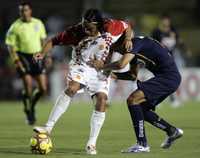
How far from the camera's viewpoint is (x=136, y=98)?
12055 millimetres

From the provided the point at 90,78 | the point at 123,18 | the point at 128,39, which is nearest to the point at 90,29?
the point at 128,39

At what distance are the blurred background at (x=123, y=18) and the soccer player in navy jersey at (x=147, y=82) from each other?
14.0 meters

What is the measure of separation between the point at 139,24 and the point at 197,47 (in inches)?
103

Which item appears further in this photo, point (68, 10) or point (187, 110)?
point (68, 10)

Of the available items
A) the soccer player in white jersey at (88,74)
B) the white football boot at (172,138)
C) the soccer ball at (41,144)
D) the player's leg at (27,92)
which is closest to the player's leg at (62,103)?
the soccer player in white jersey at (88,74)

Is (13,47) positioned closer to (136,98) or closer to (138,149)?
(136,98)

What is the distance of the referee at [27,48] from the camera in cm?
1870

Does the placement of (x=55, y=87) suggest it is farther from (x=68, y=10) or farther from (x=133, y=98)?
(x=133, y=98)

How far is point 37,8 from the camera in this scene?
36531 mm

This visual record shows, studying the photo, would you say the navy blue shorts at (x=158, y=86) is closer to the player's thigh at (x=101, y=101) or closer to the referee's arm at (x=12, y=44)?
the player's thigh at (x=101, y=101)

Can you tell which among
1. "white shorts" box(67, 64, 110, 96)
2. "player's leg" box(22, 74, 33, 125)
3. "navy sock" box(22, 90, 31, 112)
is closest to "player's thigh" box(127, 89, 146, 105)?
"white shorts" box(67, 64, 110, 96)

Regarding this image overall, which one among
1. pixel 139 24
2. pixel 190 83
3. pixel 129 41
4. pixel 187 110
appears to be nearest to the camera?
pixel 129 41

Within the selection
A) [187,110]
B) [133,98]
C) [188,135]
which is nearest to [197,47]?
[187,110]

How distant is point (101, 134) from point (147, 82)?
10.3 feet
